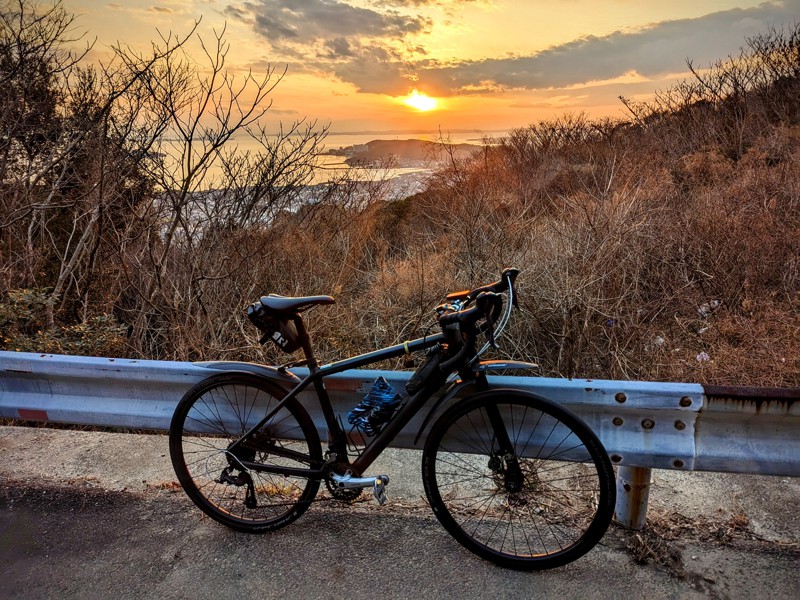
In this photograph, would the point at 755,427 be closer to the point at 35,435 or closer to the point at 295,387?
the point at 295,387

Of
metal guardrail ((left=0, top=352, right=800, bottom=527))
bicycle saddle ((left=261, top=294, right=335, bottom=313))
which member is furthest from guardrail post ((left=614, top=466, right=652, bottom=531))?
bicycle saddle ((left=261, top=294, right=335, bottom=313))

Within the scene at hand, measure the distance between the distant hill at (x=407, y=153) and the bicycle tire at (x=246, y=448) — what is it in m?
6.37

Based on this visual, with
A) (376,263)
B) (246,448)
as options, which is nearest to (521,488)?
(246,448)

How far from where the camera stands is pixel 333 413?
2.67 m

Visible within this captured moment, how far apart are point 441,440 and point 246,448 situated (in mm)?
994

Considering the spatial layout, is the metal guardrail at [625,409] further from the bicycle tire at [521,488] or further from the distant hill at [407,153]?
the distant hill at [407,153]

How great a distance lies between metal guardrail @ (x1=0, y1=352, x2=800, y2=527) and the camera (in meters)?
2.25

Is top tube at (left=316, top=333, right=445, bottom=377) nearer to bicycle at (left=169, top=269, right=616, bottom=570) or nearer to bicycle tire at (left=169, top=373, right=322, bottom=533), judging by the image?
bicycle at (left=169, top=269, right=616, bottom=570)

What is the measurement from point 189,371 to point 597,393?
2.03 m

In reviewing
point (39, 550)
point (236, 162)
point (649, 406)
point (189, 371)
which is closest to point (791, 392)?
point (649, 406)

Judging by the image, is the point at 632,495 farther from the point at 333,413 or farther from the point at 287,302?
the point at 287,302

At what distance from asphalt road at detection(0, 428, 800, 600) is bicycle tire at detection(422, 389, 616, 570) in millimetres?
108

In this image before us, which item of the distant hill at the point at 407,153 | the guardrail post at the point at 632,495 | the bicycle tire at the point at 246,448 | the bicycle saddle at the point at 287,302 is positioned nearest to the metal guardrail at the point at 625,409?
the guardrail post at the point at 632,495

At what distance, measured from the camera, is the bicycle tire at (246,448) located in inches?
104
